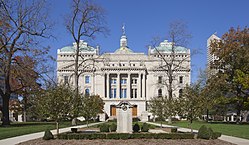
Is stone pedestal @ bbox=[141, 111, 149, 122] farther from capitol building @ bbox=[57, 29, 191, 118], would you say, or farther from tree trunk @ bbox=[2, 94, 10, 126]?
tree trunk @ bbox=[2, 94, 10, 126]

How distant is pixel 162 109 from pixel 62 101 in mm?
19631

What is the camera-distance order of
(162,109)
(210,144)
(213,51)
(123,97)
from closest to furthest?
(210,144) < (162,109) < (213,51) < (123,97)

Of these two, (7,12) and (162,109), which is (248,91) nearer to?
(162,109)

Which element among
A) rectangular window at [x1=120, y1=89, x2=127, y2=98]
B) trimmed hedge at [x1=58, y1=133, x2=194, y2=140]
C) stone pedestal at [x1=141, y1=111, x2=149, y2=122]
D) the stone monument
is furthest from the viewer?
rectangular window at [x1=120, y1=89, x2=127, y2=98]

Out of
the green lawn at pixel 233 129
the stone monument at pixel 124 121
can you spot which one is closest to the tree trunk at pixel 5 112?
the stone monument at pixel 124 121

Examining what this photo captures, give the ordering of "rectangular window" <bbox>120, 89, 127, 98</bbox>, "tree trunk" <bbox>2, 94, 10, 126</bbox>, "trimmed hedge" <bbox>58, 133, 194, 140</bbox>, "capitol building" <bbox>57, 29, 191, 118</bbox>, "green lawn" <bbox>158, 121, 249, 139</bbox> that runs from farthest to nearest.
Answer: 1. "rectangular window" <bbox>120, 89, 127, 98</bbox>
2. "capitol building" <bbox>57, 29, 191, 118</bbox>
3. "tree trunk" <bbox>2, 94, 10, 126</bbox>
4. "green lawn" <bbox>158, 121, 249, 139</bbox>
5. "trimmed hedge" <bbox>58, 133, 194, 140</bbox>

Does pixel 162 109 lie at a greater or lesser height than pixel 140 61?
lesser

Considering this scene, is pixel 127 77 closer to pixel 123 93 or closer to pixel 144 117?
pixel 123 93

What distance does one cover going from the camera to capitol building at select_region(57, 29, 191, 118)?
2960 inches

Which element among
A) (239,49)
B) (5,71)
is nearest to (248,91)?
(239,49)

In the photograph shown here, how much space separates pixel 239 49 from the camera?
4147 centimetres

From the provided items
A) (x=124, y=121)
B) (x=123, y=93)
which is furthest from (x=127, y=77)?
(x=124, y=121)

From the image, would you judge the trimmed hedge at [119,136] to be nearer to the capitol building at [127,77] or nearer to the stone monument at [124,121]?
the stone monument at [124,121]

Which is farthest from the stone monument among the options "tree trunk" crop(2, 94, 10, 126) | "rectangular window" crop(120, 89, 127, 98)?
"rectangular window" crop(120, 89, 127, 98)
